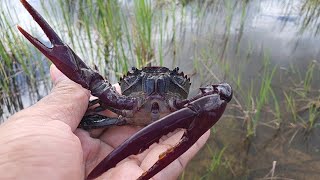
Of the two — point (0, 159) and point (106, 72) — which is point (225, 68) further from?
point (0, 159)

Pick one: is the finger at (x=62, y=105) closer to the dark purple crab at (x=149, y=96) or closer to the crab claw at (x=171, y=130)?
the dark purple crab at (x=149, y=96)

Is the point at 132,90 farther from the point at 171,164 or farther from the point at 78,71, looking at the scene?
the point at 171,164

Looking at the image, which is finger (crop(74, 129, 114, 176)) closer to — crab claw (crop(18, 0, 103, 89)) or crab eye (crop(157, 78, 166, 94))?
crab claw (crop(18, 0, 103, 89))

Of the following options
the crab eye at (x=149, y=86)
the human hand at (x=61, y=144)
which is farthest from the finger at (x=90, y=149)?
the crab eye at (x=149, y=86)

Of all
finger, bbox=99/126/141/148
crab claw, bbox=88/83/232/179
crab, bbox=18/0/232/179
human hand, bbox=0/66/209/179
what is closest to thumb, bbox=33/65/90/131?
human hand, bbox=0/66/209/179

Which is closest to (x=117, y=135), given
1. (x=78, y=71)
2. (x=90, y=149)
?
(x=90, y=149)

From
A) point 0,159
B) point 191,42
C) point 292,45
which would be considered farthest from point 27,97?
point 292,45
